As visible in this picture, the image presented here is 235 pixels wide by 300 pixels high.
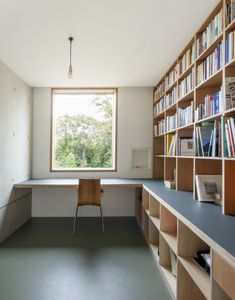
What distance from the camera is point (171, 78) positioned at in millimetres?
3201

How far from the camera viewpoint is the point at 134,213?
4.30 metres

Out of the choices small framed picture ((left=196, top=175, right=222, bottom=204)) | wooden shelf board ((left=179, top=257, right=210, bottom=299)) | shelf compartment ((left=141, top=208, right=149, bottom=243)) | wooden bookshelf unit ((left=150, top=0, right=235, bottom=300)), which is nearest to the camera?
wooden shelf board ((left=179, top=257, right=210, bottom=299))

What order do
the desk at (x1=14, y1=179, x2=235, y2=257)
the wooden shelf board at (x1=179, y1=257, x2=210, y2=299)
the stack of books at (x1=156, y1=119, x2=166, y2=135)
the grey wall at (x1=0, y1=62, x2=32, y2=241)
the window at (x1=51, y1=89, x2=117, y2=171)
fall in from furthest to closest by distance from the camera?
the window at (x1=51, y1=89, x2=117, y2=171) < the stack of books at (x1=156, y1=119, x2=166, y2=135) < the grey wall at (x1=0, y1=62, x2=32, y2=241) < the wooden shelf board at (x1=179, y1=257, x2=210, y2=299) < the desk at (x1=14, y1=179, x2=235, y2=257)

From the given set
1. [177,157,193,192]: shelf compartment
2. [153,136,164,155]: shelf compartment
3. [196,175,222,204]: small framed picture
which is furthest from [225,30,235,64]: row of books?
[153,136,164,155]: shelf compartment

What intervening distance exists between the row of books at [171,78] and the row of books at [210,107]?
2.97ft

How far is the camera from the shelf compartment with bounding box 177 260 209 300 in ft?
5.75

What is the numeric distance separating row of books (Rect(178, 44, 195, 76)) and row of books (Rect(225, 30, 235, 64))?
69 cm

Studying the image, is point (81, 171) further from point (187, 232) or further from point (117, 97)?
point (187, 232)

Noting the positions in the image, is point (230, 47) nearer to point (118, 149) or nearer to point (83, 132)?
point (118, 149)

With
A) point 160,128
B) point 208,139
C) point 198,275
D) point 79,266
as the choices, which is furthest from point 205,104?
point 79,266

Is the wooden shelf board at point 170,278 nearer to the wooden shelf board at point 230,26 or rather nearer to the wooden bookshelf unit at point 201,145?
the wooden bookshelf unit at point 201,145

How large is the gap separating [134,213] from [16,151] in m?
2.40

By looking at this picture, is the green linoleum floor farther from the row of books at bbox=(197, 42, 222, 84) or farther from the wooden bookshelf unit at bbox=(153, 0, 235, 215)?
the row of books at bbox=(197, 42, 222, 84)

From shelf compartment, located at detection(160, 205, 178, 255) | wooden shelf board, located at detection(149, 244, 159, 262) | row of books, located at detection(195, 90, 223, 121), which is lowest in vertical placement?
wooden shelf board, located at detection(149, 244, 159, 262)
